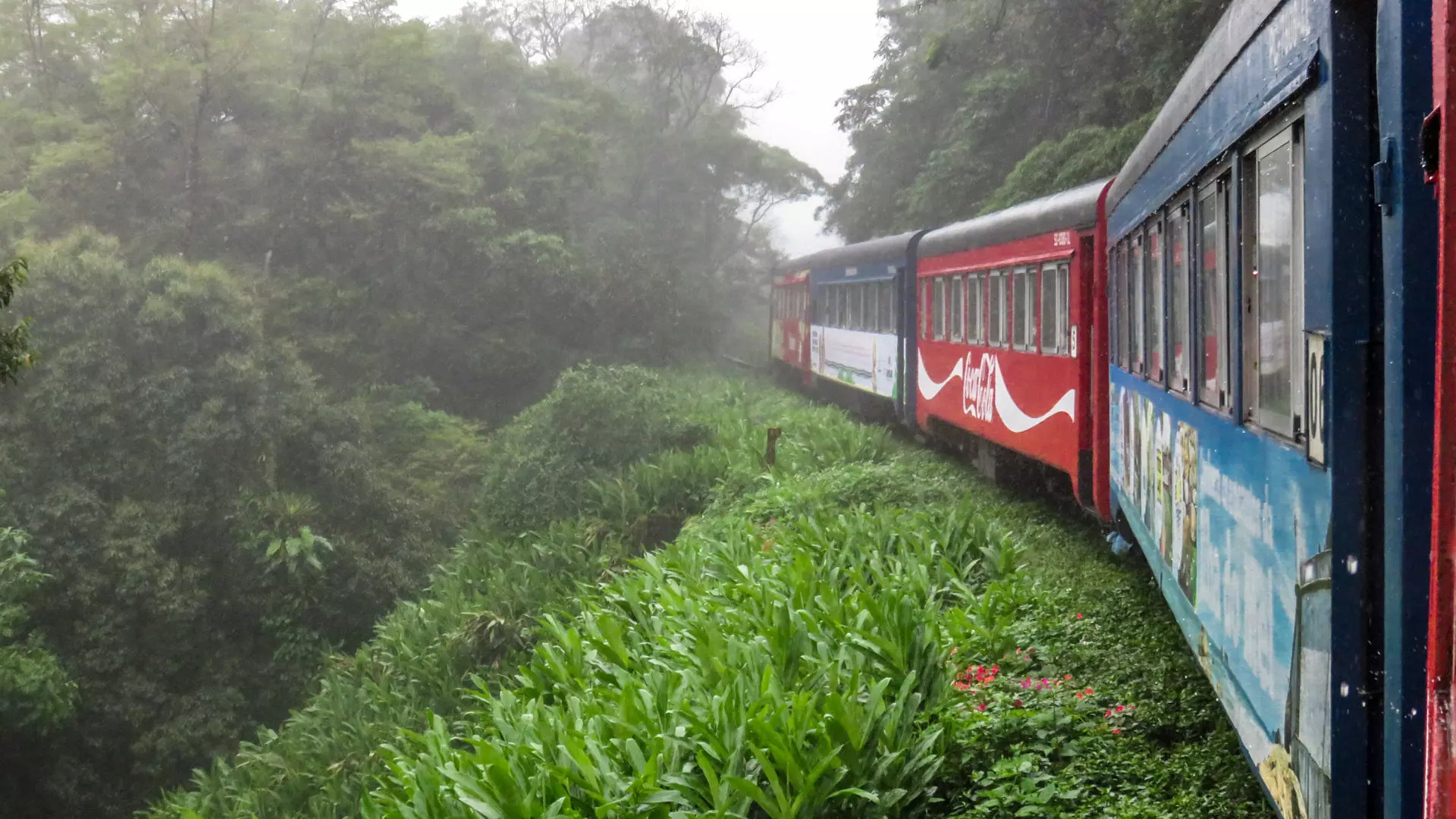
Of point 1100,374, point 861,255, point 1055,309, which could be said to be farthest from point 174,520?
point 1100,374

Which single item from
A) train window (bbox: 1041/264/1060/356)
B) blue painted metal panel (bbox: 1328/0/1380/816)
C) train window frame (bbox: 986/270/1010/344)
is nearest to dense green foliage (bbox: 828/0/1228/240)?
train window frame (bbox: 986/270/1010/344)

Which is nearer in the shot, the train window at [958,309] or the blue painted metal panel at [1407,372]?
the blue painted metal panel at [1407,372]

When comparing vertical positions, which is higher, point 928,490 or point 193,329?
point 193,329

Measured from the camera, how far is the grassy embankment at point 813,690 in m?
5.56

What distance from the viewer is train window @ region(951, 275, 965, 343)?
1334 centimetres

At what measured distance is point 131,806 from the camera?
20.7 m

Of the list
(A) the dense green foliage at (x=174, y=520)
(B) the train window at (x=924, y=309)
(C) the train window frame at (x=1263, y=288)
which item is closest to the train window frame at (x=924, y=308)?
(B) the train window at (x=924, y=309)

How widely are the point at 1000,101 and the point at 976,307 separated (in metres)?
19.1

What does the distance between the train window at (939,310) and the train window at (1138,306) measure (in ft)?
22.6

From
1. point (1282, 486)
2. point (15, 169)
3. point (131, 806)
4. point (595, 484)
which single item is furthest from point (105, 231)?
point (1282, 486)

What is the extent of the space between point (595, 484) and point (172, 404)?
30.1 feet

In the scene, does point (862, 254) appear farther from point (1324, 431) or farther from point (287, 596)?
point (1324, 431)

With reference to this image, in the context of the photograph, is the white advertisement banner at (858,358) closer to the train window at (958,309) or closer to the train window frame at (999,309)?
the train window at (958,309)

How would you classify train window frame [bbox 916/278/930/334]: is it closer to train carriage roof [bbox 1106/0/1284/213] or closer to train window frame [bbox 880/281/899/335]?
train window frame [bbox 880/281/899/335]
